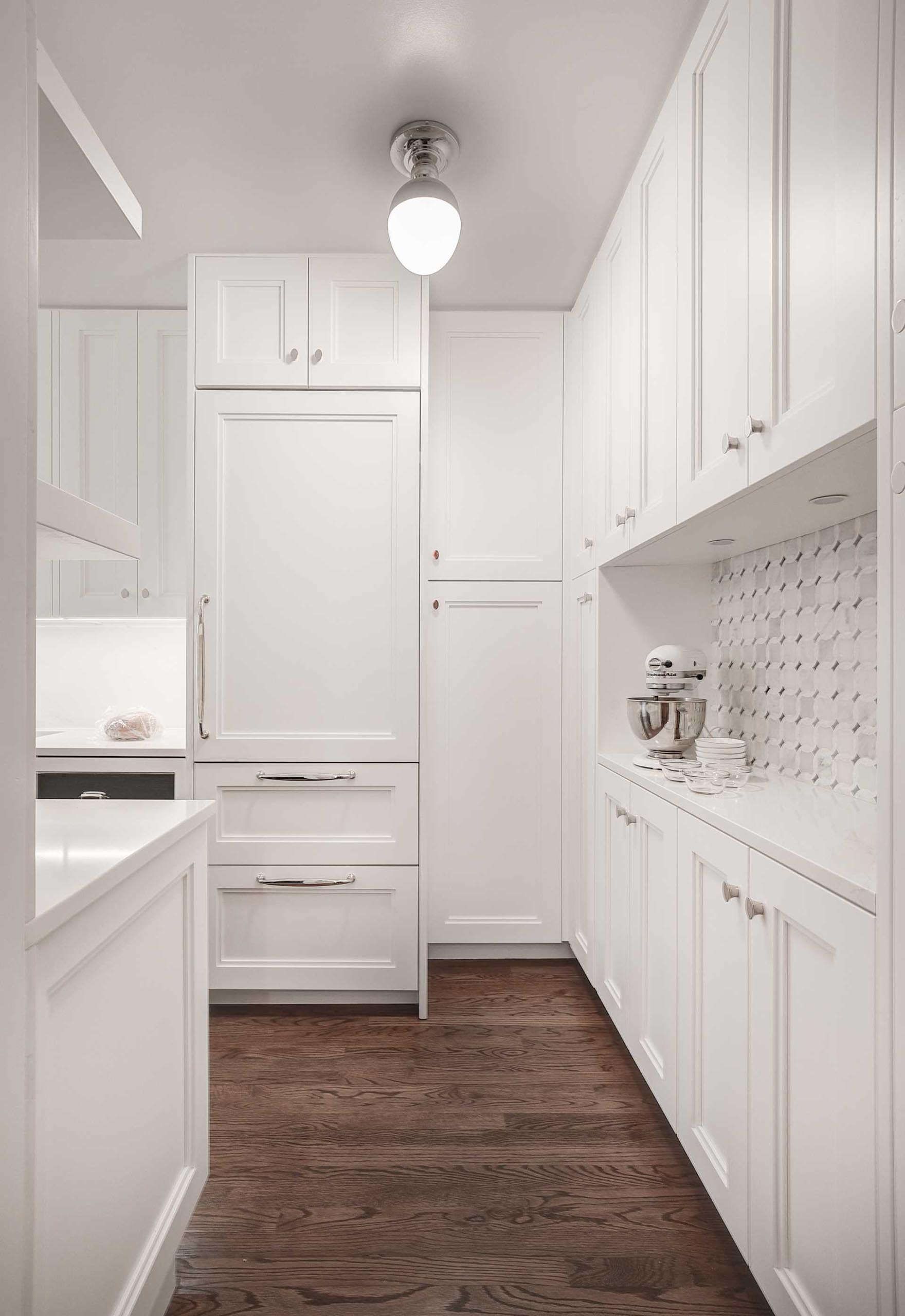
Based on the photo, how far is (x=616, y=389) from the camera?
88.0 inches

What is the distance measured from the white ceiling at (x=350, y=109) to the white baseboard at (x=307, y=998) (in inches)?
96.1

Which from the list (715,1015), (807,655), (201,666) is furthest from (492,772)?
(715,1015)

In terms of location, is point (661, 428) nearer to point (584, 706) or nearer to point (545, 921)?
point (584, 706)

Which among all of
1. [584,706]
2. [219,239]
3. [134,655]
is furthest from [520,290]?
[134,655]

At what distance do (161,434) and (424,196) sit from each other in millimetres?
1341

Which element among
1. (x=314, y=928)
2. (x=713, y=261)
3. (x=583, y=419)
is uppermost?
(x=583, y=419)

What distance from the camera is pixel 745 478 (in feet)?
4.29

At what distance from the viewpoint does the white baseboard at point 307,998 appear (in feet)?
8.32

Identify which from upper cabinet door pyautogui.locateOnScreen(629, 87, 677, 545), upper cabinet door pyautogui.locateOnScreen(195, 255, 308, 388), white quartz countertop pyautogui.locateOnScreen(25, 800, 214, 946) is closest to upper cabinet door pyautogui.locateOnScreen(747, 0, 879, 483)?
upper cabinet door pyautogui.locateOnScreen(629, 87, 677, 545)

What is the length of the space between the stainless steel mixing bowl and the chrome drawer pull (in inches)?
39.1

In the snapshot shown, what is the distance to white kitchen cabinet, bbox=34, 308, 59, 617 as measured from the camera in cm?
274

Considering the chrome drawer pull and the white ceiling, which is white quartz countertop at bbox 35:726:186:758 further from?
the white ceiling

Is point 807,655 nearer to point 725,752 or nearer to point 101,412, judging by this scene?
point 725,752

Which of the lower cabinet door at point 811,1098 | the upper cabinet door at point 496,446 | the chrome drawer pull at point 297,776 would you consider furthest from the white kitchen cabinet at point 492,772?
the lower cabinet door at point 811,1098
